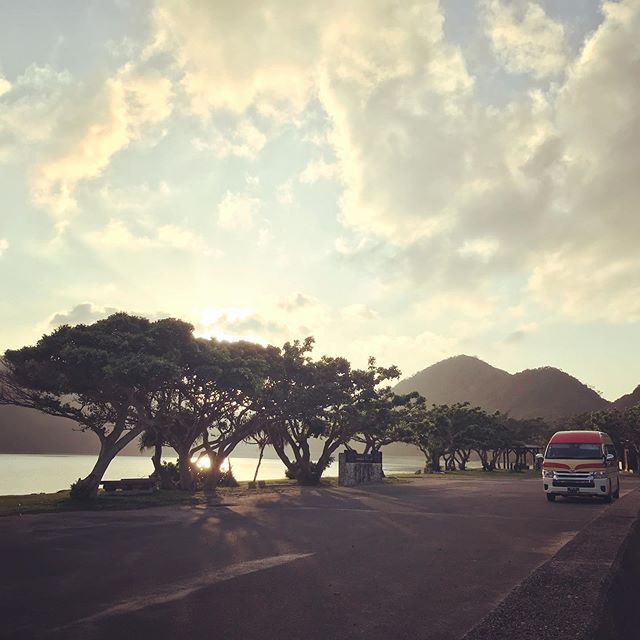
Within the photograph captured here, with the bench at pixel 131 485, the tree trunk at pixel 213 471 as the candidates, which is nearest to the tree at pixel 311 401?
the tree trunk at pixel 213 471

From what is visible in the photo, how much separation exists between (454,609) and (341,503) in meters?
16.6

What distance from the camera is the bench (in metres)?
27.7

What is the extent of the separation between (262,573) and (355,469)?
31905 millimetres

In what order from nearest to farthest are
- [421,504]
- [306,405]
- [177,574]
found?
[177,574]
[421,504]
[306,405]

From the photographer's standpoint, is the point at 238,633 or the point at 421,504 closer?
the point at 238,633

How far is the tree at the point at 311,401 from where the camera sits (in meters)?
36.8

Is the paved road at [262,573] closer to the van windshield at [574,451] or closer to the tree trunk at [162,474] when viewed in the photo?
the van windshield at [574,451]

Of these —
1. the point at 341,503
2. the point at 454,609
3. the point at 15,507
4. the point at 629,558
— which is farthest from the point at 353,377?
the point at 454,609

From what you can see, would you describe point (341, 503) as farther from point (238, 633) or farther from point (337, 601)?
point (238, 633)

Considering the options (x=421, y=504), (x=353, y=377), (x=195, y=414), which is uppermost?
(x=353, y=377)

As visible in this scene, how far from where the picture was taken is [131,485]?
2806 cm

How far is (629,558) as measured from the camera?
30.0 ft

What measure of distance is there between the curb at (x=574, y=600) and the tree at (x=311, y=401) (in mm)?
27578

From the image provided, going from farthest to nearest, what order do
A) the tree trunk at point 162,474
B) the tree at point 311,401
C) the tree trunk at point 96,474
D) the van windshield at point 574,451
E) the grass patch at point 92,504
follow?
the tree at point 311,401 < the tree trunk at point 162,474 < the tree trunk at point 96,474 < the van windshield at point 574,451 < the grass patch at point 92,504
